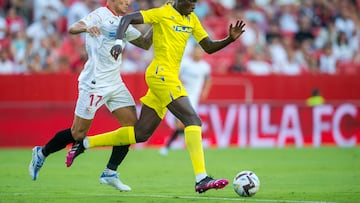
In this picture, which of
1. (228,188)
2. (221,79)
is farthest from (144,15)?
(221,79)

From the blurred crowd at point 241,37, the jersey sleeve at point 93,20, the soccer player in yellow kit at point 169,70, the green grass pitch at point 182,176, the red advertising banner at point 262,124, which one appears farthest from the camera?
the blurred crowd at point 241,37

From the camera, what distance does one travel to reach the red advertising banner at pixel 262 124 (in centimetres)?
2205

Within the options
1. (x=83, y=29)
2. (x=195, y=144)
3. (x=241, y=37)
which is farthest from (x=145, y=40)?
(x=241, y=37)

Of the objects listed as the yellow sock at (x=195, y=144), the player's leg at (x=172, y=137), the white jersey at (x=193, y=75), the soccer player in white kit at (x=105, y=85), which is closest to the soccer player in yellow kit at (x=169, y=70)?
the yellow sock at (x=195, y=144)

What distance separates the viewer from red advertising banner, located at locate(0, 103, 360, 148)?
72.3ft

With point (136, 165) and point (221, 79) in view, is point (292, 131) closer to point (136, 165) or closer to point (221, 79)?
point (221, 79)

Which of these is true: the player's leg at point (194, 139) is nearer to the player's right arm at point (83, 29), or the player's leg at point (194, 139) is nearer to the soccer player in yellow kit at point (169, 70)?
the soccer player in yellow kit at point (169, 70)

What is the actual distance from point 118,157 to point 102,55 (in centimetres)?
138

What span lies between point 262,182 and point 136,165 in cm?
418

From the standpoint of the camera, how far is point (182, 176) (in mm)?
14562

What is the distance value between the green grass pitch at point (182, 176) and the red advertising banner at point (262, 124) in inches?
36.7

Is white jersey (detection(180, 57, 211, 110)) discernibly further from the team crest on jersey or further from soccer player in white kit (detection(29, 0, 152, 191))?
the team crest on jersey

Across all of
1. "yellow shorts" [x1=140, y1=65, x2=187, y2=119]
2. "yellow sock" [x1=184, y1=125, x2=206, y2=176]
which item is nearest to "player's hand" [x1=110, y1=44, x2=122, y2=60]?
"yellow shorts" [x1=140, y1=65, x2=187, y2=119]

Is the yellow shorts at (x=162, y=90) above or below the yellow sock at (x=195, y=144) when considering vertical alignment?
above
